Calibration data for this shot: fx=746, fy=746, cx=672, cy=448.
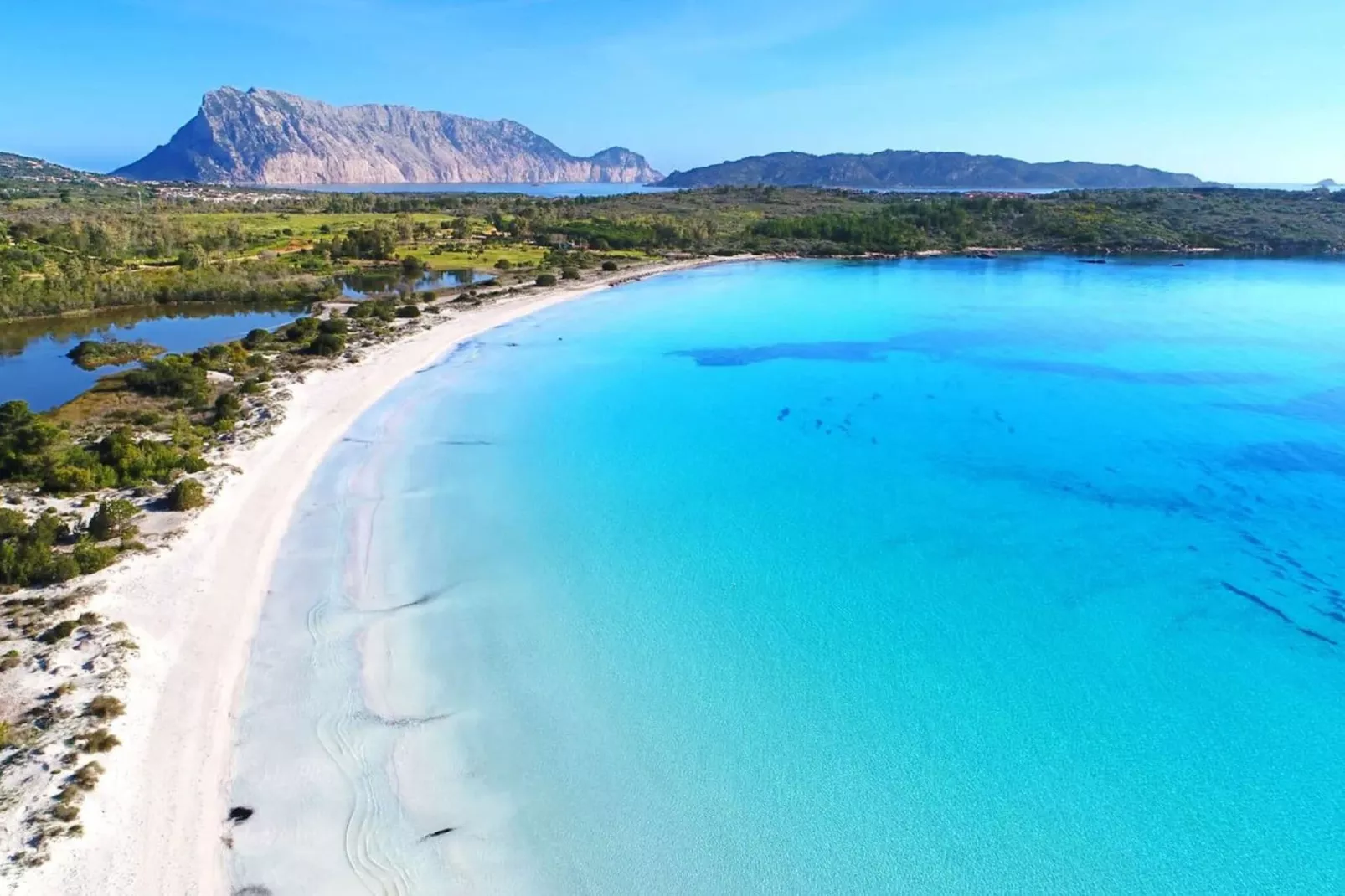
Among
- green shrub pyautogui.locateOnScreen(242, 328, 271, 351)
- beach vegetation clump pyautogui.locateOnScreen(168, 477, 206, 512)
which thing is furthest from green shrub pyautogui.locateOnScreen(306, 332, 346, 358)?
beach vegetation clump pyautogui.locateOnScreen(168, 477, 206, 512)

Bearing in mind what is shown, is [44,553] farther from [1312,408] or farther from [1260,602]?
[1312,408]

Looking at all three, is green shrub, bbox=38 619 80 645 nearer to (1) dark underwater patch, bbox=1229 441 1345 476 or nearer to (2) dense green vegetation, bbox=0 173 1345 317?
(1) dark underwater patch, bbox=1229 441 1345 476

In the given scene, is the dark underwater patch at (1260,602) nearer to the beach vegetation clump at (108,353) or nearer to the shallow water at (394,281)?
the beach vegetation clump at (108,353)

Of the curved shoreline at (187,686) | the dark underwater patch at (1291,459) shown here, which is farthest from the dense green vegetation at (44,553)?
the dark underwater patch at (1291,459)

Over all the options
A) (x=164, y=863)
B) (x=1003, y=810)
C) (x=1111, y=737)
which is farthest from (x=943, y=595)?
(x=164, y=863)

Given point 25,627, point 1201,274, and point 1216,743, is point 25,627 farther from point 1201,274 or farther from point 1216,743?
point 1201,274
